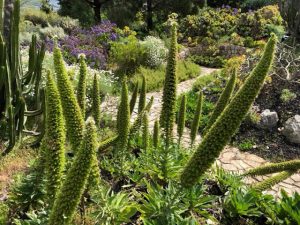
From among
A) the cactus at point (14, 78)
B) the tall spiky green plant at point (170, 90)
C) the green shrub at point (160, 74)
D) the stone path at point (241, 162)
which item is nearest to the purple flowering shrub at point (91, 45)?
the green shrub at point (160, 74)

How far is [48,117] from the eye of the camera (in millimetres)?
1821

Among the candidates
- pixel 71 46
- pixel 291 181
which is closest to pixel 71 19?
pixel 71 46

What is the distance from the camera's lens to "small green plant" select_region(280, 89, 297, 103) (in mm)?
8289

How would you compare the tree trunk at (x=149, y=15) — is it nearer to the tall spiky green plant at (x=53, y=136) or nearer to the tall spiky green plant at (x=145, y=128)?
the tall spiky green plant at (x=145, y=128)

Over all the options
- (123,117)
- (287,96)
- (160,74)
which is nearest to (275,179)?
(123,117)

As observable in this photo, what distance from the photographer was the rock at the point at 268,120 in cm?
768

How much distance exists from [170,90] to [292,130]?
17.6 feet

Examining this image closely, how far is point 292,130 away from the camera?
7203mm

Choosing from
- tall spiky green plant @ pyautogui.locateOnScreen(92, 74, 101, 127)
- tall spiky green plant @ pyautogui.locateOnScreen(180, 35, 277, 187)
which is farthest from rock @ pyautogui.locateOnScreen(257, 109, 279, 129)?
tall spiky green plant @ pyautogui.locateOnScreen(180, 35, 277, 187)

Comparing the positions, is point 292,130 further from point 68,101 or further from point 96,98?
point 68,101

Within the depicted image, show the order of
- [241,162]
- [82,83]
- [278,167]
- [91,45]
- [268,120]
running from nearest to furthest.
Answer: [82,83] < [278,167] < [241,162] < [268,120] < [91,45]

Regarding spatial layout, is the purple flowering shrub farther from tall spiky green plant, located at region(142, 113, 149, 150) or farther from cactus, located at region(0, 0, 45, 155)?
tall spiky green plant, located at region(142, 113, 149, 150)

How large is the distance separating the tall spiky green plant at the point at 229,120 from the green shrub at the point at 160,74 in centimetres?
803

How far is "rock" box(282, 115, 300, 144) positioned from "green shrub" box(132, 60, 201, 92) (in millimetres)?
4214
